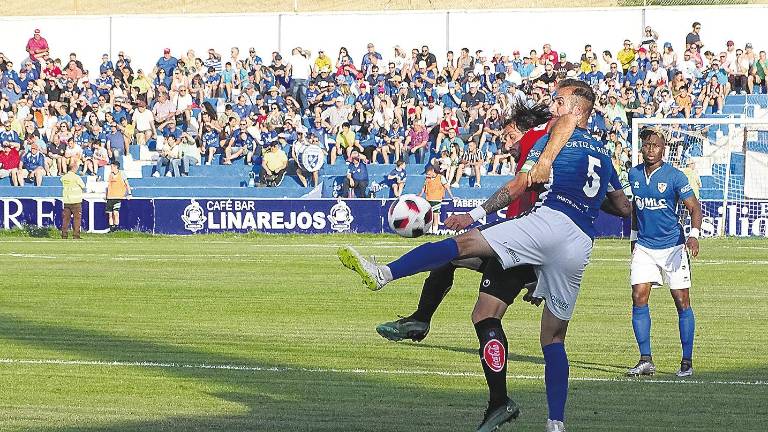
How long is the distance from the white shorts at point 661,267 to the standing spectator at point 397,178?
2457cm

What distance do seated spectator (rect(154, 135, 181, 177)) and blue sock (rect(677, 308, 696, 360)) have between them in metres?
28.9

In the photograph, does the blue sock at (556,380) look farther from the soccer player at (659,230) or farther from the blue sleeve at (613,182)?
the soccer player at (659,230)

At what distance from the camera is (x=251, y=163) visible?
39.0 m

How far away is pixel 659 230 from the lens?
12.0m

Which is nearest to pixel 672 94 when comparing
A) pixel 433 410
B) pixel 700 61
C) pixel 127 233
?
pixel 700 61

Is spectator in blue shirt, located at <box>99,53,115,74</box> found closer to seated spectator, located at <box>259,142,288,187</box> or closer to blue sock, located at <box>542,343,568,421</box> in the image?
seated spectator, located at <box>259,142,288,187</box>

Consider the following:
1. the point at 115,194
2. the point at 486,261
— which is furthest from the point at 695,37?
the point at 486,261

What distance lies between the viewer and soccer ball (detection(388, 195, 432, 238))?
8.81m

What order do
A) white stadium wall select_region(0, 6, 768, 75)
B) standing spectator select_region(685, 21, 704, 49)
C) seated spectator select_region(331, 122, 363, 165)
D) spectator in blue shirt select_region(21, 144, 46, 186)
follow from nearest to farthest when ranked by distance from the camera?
seated spectator select_region(331, 122, 363, 165), spectator in blue shirt select_region(21, 144, 46, 186), standing spectator select_region(685, 21, 704, 49), white stadium wall select_region(0, 6, 768, 75)

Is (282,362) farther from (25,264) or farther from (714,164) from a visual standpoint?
(714,164)

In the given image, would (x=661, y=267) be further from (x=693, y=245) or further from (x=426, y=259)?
(x=426, y=259)

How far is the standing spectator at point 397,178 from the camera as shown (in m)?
36.6

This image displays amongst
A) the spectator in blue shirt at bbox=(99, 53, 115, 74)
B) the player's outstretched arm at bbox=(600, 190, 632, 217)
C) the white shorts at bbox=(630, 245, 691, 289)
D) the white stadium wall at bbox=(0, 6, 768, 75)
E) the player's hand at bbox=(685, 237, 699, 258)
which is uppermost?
the white stadium wall at bbox=(0, 6, 768, 75)

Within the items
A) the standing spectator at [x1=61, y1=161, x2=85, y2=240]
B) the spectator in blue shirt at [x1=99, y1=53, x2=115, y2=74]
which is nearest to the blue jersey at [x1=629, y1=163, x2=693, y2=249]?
the standing spectator at [x1=61, y1=161, x2=85, y2=240]
